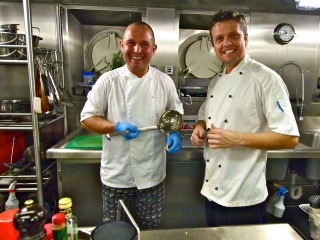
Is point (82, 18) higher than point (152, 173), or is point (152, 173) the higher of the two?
point (82, 18)

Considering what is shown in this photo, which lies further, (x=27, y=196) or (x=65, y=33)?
(x=65, y=33)

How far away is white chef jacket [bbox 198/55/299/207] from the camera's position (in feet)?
3.15

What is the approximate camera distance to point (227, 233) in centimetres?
77

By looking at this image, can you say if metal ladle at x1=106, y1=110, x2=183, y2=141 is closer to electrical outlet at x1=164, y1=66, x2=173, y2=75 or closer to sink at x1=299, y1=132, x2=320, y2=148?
electrical outlet at x1=164, y1=66, x2=173, y2=75

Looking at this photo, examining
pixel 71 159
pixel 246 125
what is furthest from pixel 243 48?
pixel 71 159

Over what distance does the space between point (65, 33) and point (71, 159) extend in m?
1.05

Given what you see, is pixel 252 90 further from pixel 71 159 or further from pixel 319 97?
pixel 319 97

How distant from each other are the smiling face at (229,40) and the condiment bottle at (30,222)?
35.3 inches

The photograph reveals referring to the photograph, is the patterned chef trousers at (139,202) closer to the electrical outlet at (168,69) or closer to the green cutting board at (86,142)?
the green cutting board at (86,142)

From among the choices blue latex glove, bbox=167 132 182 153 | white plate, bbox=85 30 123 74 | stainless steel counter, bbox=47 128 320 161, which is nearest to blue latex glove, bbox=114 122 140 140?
blue latex glove, bbox=167 132 182 153

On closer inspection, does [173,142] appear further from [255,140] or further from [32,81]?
[32,81]

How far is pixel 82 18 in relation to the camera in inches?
79.7

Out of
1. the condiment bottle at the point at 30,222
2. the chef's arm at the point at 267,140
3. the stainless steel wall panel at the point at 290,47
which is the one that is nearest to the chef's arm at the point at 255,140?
the chef's arm at the point at 267,140

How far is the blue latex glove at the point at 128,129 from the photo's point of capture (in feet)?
3.64
